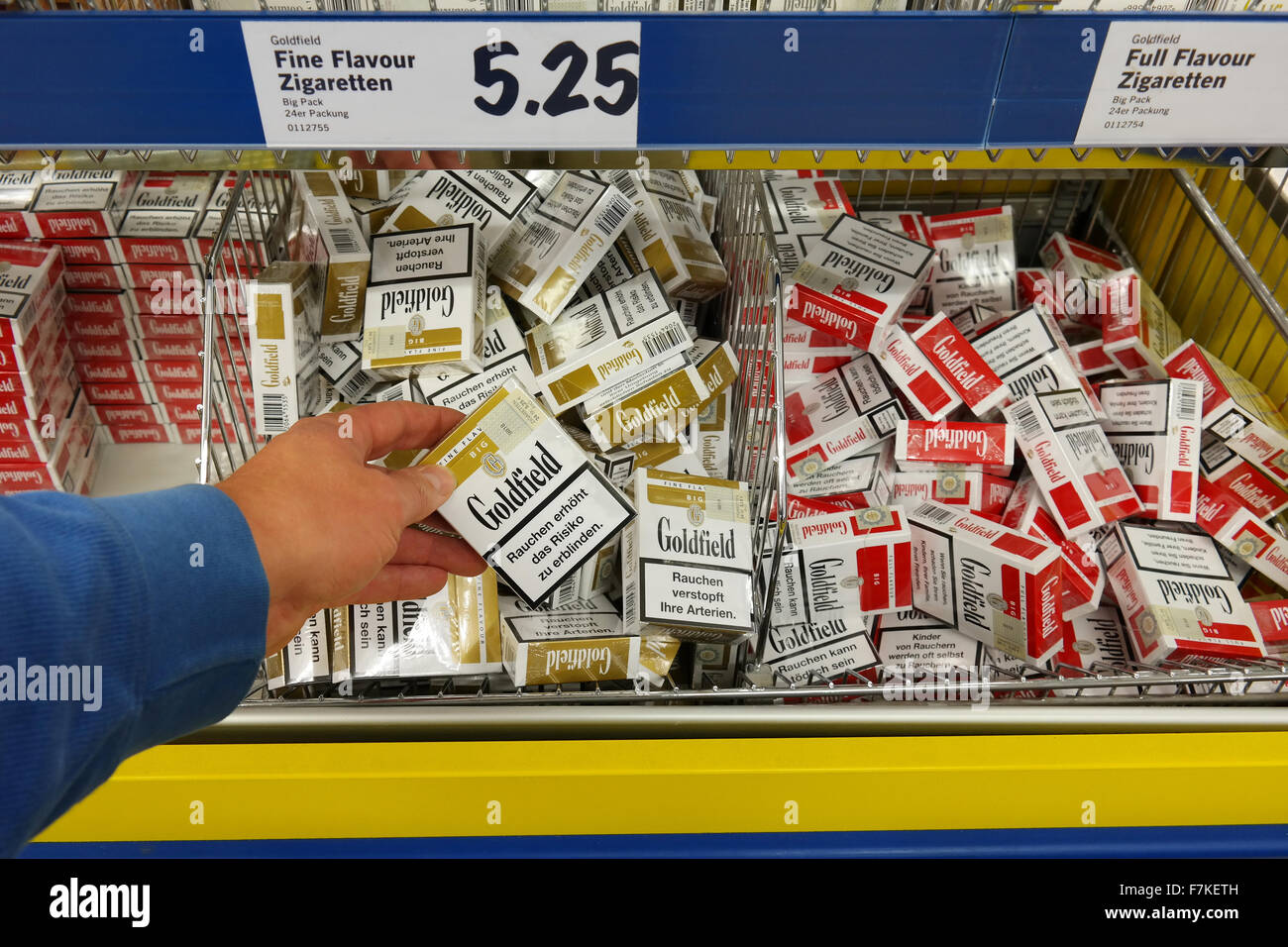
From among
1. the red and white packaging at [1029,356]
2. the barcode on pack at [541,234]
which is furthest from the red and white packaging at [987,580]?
the barcode on pack at [541,234]

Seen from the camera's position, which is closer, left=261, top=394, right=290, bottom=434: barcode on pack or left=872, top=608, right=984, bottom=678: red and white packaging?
left=261, top=394, right=290, bottom=434: barcode on pack

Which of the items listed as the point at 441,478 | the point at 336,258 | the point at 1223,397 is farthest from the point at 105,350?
the point at 1223,397

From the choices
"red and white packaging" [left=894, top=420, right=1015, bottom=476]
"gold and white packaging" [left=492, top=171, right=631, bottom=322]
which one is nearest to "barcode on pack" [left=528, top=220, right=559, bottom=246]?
"gold and white packaging" [left=492, top=171, right=631, bottom=322]

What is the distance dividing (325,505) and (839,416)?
1.11 meters

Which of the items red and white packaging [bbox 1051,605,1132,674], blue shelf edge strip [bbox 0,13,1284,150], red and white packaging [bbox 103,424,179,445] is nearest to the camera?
blue shelf edge strip [bbox 0,13,1284,150]

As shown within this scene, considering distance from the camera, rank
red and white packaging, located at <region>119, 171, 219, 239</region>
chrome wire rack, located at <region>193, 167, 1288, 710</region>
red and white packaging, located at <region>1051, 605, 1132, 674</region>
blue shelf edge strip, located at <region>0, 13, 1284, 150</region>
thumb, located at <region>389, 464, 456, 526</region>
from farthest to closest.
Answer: red and white packaging, located at <region>119, 171, 219, 239</region> → red and white packaging, located at <region>1051, 605, 1132, 674</region> → chrome wire rack, located at <region>193, 167, 1288, 710</region> → thumb, located at <region>389, 464, 456, 526</region> → blue shelf edge strip, located at <region>0, 13, 1284, 150</region>

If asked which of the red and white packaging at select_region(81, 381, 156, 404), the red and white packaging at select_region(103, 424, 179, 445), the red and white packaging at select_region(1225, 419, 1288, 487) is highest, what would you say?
the red and white packaging at select_region(81, 381, 156, 404)

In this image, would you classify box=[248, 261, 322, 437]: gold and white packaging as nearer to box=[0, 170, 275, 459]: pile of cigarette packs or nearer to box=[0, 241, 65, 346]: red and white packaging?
box=[0, 170, 275, 459]: pile of cigarette packs

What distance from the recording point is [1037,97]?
92 cm

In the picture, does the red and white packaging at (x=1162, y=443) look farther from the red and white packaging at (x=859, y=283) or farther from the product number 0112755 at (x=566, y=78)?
the product number 0112755 at (x=566, y=78)

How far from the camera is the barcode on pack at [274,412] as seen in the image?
138 centimetres

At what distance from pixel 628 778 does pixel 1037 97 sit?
102cm

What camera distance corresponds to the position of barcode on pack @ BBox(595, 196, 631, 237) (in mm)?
1557

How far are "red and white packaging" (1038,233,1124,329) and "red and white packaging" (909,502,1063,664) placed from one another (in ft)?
2.05
